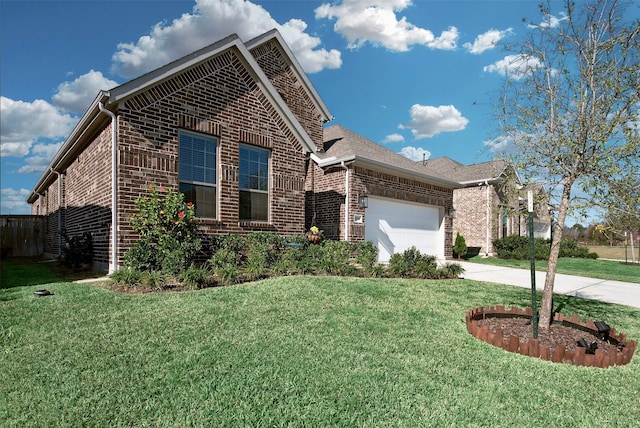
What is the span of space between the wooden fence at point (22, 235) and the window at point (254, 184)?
464 inches

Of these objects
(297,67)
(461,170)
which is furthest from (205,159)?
(461,170)

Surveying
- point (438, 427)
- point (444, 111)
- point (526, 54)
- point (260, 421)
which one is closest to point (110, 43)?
point (526, 54)

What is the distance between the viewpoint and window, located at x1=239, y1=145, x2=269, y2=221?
888 cm

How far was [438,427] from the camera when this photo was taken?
2.31 m

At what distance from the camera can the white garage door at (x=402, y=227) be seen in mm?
12406

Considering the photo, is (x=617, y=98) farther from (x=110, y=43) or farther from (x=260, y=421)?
(x=110, y=43)

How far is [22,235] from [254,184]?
12359mm

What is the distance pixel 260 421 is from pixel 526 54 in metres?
5.57

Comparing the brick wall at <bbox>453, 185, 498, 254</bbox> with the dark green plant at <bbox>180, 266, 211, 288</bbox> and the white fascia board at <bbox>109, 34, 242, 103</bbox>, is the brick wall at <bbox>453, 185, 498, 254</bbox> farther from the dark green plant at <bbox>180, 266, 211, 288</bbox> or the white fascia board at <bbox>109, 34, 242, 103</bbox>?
the dark green plant at <bbox>180, 266, 211, 288</bbox>

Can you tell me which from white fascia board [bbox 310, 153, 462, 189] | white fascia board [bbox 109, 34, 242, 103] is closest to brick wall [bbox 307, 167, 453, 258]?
white fascia board [bbox 310, 153, 462, 189]

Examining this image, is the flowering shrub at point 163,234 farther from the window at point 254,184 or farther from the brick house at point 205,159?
the window at point 254,184

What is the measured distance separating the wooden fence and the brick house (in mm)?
4516

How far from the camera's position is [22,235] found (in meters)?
14.8

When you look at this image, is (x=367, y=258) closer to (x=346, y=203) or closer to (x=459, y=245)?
(x=346, y=203)
